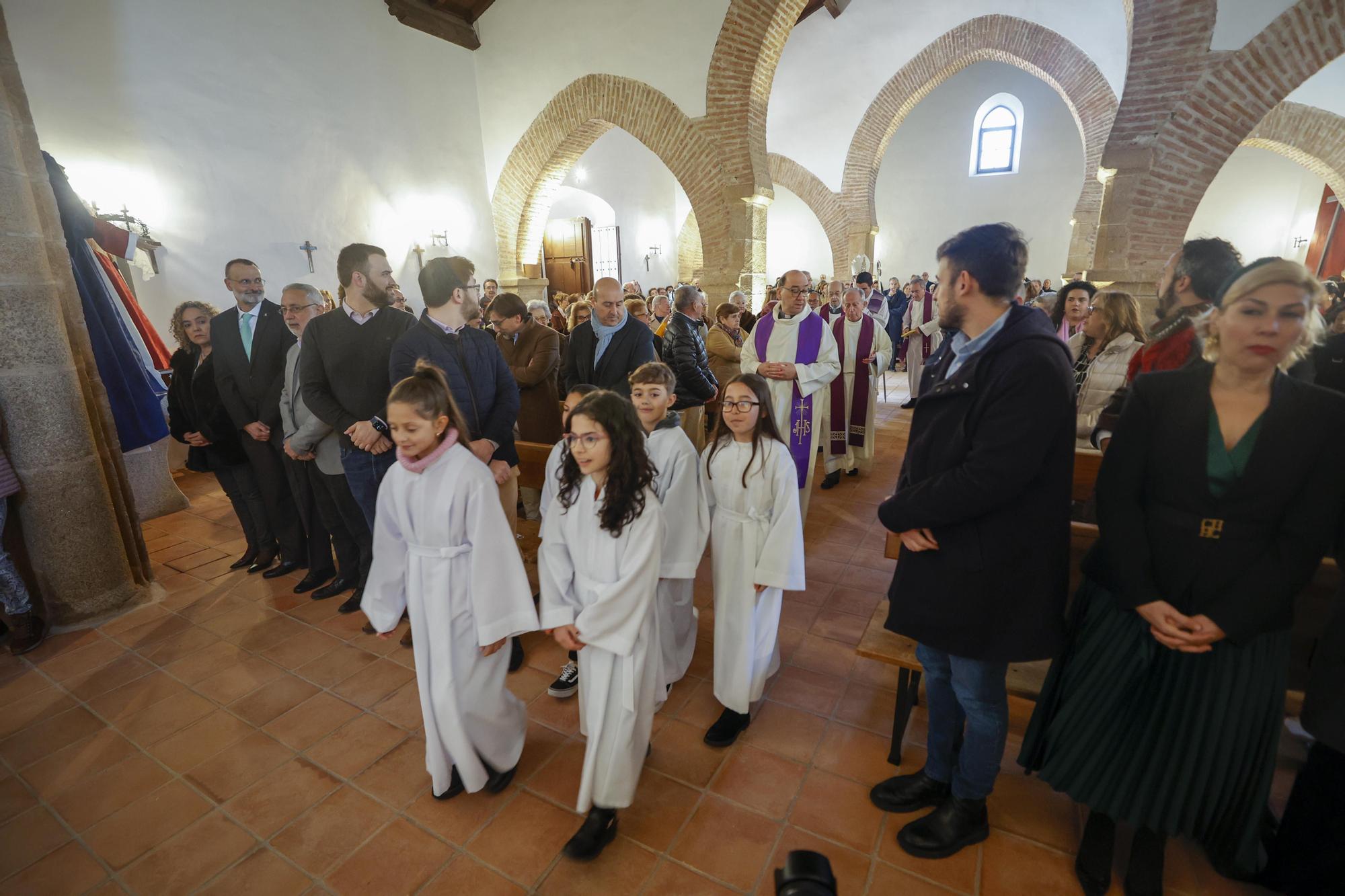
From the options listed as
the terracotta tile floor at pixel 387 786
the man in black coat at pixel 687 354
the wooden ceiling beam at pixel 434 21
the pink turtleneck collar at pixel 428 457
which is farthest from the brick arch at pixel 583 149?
the pink turtleneck collar at pixel 428 457

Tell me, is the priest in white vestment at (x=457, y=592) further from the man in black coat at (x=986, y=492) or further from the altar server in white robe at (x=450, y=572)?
the man in black coat at (x=986, y=492)

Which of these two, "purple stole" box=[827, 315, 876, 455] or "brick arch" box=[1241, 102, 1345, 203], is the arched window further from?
"purple stole" box=[827, 315, 876, 455]

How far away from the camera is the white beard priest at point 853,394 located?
18.3 ft

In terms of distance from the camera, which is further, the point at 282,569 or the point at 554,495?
the point at 282,569

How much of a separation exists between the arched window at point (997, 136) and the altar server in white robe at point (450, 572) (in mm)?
19636

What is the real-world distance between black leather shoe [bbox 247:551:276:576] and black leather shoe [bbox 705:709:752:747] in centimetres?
340

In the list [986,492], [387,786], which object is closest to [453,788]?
[387,786]

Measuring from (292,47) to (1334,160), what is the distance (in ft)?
55.5

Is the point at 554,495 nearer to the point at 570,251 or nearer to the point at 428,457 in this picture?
the point at 428,457

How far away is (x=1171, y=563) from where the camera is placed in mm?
1639

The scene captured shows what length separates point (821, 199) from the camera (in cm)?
1373

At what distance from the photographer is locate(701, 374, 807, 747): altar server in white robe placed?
7.84 ft

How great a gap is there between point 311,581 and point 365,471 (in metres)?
1.24

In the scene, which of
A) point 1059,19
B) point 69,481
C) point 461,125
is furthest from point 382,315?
point 1059,19
